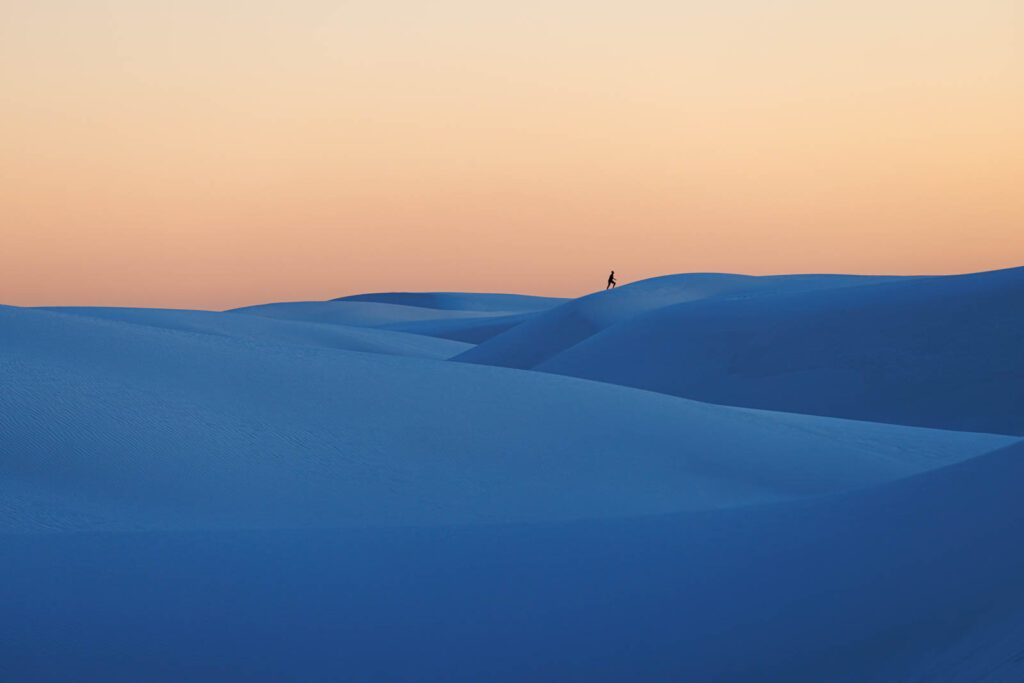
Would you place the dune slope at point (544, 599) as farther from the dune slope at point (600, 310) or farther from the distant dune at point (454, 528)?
the dune slope at point (600, 310)

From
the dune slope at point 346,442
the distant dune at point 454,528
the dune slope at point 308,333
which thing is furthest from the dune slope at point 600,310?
the distant dune at point 454,528

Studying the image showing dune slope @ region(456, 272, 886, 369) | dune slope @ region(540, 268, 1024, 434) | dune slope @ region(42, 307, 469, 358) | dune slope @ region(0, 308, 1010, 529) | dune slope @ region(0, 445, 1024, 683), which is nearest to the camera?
dune slope @ region(0, 445, 1024, 683)

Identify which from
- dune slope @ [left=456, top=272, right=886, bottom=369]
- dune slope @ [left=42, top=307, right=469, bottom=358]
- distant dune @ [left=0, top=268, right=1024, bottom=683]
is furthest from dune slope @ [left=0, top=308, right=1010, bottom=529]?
dune slope @ [left=42, top=307, right=469, bottom=358]

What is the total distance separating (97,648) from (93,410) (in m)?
3.38

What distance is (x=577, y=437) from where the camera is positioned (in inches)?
372

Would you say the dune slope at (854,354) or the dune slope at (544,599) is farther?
the dune slope at (854,354)

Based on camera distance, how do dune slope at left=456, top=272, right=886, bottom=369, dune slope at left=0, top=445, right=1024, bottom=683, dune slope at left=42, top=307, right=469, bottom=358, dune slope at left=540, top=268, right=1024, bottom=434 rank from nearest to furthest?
1. dune slope at left=0, top=445, right=1024, bottom=683
2. dune slope at left=540, top=268, right=1024, bottom=434
3. dune slope at left=456, top=272, right=886, bottom=369
4. dune slope at left=42, top=307, right=469, bottom=358

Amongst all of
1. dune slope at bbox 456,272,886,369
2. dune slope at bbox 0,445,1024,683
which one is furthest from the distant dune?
dune slope at bbox 456,272,886,369

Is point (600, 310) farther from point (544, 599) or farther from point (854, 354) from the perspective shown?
point (544, 599)

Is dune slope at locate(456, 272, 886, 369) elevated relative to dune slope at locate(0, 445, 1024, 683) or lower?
elevated

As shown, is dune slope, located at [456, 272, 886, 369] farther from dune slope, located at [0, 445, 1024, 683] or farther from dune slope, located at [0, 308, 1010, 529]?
dune slope, located at [0, 445, 1024, 683]

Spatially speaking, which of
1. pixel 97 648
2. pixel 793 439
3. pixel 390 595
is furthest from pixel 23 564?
pixel 793 439

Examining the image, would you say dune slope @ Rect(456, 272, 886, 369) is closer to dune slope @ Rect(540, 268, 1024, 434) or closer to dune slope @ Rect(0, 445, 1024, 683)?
dune slope @ Rect(540, 268, 1024, 434)

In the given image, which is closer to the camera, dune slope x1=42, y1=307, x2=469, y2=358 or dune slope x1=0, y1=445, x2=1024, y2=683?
dune slope x1=0, y1=445, x2=1024, y2=683
